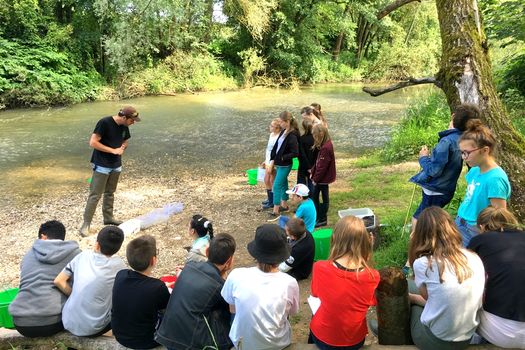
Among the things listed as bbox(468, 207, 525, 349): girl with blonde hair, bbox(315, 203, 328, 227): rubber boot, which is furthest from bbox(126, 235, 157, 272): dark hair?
bbox(315, 203, 328, 227): rubber boot

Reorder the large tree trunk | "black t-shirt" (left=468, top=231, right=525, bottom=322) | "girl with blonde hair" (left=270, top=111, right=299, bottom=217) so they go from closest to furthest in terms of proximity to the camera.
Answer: "black t-shirt" (left=468, top=231, right=525, bottom=322) < the large tree trunk < "girl with blonde hair" (left=270, top=111, right=299, bottom=217)

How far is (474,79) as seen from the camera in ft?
14.9

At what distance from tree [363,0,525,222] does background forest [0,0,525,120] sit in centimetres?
544

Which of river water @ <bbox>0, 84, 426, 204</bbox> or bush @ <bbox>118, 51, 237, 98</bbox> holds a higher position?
bush @ <bbox>118, 51, 237, 98</bbox>

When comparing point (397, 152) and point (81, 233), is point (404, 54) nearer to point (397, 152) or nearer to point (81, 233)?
point (397, 152)

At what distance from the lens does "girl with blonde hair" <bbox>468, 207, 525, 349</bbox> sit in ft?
8.68

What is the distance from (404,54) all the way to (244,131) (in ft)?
67.3

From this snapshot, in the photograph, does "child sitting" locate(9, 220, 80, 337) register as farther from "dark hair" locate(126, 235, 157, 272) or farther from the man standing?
the man standing

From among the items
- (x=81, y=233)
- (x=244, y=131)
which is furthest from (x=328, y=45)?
(x=81, y=233)

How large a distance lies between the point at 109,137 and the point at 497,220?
478 centimetres

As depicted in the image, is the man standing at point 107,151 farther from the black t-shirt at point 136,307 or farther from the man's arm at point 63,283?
the black t-shirt at point 136,307

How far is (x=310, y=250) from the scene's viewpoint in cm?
453

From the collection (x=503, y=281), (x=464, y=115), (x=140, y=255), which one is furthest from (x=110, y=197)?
(x=503, y=281)

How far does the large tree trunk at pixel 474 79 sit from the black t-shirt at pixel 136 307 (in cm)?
328
